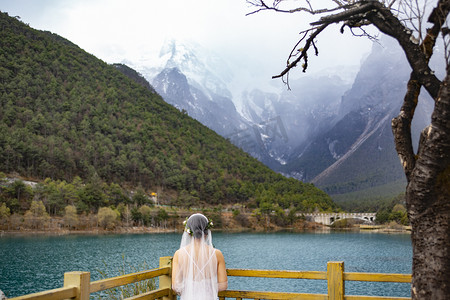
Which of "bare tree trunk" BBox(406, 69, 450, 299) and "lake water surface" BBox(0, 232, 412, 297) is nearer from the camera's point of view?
"bare tree trunk" BBox(406, 69, 450, 299)

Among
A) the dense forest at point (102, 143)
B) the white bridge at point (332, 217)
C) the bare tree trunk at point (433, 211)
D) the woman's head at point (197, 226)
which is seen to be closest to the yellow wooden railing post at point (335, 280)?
the bare tree trunk at point (433, 211)

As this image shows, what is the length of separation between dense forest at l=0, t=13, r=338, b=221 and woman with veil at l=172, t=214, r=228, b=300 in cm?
7547

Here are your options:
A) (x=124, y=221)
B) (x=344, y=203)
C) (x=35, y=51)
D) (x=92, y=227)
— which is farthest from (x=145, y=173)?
(x=344, y=203)

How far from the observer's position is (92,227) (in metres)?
77.6

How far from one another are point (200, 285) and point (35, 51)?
135 m

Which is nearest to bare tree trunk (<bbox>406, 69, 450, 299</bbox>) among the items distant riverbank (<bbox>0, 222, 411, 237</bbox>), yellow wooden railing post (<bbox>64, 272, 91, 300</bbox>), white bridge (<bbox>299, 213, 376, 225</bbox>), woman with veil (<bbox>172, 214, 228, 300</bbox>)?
woman with veil (<bbox>172, 214, 228, 300</bbox>)

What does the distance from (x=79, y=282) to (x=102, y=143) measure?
367ft

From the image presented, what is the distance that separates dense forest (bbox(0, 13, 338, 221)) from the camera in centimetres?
9040

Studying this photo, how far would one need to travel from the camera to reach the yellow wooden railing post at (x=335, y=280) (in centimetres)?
561

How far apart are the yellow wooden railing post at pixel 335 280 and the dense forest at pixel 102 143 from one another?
2985 inches

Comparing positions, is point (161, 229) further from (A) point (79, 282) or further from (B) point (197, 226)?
(A) point (79, 282)

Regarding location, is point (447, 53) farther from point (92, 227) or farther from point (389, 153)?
point (389, 153)

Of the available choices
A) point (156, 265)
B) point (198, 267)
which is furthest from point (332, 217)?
point (198, 267)

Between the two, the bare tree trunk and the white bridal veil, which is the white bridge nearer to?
the white bridal veil
